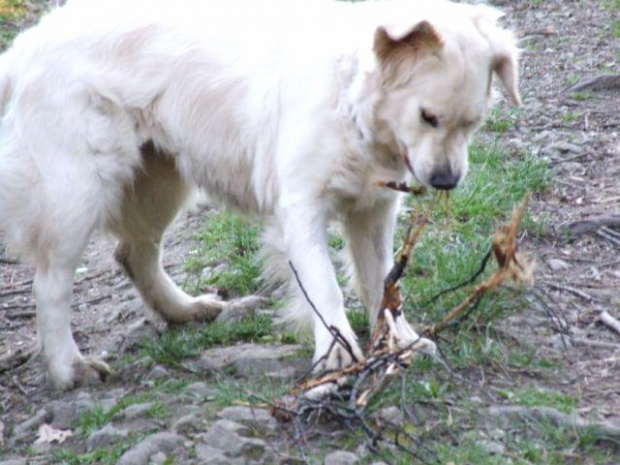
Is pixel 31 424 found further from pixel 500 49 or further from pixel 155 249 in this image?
pixel 500 49

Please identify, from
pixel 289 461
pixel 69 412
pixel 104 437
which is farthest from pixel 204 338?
pixel 289 461

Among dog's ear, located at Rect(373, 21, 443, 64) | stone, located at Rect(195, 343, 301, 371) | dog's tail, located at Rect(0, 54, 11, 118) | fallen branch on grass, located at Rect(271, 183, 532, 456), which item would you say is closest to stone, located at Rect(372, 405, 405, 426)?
fallen branch on grass, located at Rect(271, 183, 532, 456)

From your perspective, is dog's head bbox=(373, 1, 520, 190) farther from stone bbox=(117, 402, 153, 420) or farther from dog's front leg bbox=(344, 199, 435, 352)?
stone bbox=(117, 402, 153, 420)

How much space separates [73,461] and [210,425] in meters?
0.52

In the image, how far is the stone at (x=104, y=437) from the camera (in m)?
4.79

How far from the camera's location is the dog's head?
4.84 m

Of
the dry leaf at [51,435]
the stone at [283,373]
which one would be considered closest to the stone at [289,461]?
the stone at [283,373]

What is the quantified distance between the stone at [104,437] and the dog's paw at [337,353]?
805 millimetres

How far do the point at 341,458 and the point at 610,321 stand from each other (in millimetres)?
1782

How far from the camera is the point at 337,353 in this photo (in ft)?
16.4

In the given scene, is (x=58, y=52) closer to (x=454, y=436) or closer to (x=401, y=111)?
(x=401, y=111)

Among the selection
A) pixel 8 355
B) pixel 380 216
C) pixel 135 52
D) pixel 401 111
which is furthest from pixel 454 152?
pixel 8 355

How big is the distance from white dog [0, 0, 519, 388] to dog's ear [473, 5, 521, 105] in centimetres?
2

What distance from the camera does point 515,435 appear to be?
178 inches
